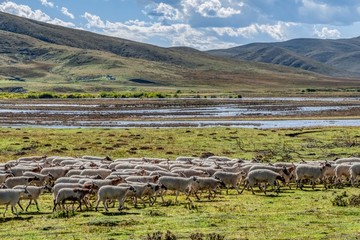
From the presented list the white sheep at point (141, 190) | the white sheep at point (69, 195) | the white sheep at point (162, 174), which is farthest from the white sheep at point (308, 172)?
the white sheep at point (69, 195)

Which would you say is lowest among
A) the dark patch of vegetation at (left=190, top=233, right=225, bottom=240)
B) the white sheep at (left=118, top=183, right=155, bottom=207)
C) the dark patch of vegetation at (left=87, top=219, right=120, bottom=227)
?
the dark patch of vegetation at (left=87, top=219, right=120, bottom=227)

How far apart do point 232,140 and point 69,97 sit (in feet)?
362

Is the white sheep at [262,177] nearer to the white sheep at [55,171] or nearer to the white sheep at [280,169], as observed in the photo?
the white sheep at [280,169]

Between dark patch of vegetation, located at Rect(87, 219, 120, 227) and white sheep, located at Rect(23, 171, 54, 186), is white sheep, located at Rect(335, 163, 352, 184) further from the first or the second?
white sheep, located at Rect(23, 171, 54, 186)

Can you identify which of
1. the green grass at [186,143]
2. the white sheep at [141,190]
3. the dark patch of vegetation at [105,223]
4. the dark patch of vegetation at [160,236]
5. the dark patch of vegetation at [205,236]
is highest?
the dark patch of vegetation at [205,236]

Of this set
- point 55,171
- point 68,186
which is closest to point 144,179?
point 68,186

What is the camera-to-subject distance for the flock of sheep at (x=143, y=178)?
73.2 ft

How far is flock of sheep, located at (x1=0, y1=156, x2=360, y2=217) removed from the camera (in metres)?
22.3

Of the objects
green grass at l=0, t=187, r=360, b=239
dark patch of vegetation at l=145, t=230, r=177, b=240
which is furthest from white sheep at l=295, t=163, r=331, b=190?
dark patch of vegetation at l=145, t=230, r=177, b=240

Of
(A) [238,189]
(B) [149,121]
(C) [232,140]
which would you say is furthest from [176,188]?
(B) [149,121]

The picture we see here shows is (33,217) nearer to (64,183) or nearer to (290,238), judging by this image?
(64,183)

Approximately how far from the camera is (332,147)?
147 feet

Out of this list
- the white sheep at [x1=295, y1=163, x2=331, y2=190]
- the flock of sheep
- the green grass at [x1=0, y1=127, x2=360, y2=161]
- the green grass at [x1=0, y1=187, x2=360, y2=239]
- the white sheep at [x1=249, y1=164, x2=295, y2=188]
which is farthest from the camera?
the green grass at [x1=0, y1=127, x2=360, y2=161]

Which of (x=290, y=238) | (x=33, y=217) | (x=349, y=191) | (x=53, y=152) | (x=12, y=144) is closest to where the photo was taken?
(x=290, y=238)
